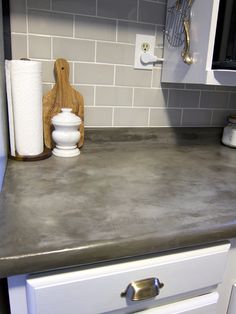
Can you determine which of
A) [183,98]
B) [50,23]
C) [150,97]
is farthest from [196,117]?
[50,23]

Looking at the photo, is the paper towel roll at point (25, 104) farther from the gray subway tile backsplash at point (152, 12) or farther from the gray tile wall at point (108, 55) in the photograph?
the gray subway tile backsplash at point (152, 12)

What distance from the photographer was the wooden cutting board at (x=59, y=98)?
95 cm

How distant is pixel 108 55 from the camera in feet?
3.36

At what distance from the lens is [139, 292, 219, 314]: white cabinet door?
1.88 ft

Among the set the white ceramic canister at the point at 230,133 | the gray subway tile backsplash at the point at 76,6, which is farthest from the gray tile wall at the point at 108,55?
the white ceramic canister at the point at 230,133

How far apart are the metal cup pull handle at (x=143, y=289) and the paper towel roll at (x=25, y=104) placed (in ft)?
1.70

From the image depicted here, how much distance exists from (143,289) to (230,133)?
0.84 meters

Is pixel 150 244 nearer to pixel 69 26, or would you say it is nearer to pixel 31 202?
pixel 31 202

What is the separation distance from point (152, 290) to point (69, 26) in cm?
85

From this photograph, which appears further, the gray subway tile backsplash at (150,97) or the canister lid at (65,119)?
the gray subway tile backsplash at (150,97)

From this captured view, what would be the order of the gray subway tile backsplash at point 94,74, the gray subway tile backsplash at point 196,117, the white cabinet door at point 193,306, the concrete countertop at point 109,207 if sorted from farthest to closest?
the gray subway tile backsplash at point 196,117 → the gray subway tile backsplash at point 94,74 → the white cabinet door at point 193,306 → the concrete countertop at point 109,207

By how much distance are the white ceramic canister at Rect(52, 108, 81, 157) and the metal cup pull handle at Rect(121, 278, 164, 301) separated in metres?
0.52

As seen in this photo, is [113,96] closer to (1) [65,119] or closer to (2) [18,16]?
(1) [65,119]

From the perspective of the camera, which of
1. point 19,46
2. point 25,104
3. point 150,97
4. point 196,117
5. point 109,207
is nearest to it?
point 109,207
